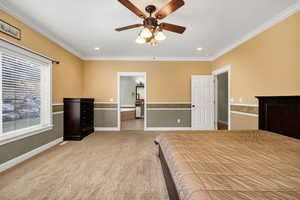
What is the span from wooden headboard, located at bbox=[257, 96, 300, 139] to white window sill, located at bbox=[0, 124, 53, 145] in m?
4.09

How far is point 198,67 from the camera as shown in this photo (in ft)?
17.1

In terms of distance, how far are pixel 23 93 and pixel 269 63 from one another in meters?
4.57

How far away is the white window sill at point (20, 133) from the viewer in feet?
7.50

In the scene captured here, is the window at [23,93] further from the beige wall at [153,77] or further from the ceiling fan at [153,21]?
the ceiling fan at [153,21]

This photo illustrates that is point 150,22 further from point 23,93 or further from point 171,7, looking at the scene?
point 23,93

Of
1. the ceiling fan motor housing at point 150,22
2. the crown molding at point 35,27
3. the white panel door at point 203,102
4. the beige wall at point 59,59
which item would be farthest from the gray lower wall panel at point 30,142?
the white panel door at point 203,102

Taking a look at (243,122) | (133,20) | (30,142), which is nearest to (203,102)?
(243,122)

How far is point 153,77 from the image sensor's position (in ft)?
17.0

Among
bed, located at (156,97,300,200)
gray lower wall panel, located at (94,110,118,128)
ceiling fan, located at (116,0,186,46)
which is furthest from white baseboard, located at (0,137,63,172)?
ceiling fan, located at (116,0,186,46)

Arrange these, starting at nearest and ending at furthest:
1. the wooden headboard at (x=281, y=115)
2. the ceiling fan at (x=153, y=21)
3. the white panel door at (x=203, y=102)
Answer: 1. the ceiling fan at (x=153, y=21)
2. the wooden headboard at (x=281, y=115)
3. the white panel door at (x=203, y=102)

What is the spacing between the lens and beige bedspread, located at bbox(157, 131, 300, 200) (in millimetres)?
749

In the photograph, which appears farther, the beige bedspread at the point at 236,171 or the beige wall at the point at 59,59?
the beige wall at the point at 59,59

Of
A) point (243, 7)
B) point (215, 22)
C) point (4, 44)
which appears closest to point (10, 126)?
point (4, 44)

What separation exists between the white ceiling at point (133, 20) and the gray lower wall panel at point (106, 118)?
2.11m
